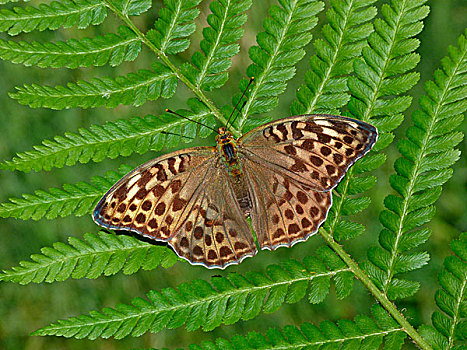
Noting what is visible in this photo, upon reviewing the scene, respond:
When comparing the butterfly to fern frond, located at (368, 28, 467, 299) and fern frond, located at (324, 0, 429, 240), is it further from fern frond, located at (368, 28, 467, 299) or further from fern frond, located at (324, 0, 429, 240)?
fern frond, located at (368, 28, 467, 299)

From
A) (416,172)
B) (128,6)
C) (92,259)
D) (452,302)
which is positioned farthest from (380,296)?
(128,6)

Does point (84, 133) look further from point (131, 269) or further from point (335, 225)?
point (335, 225)

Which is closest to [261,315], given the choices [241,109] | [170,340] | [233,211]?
[170,340]

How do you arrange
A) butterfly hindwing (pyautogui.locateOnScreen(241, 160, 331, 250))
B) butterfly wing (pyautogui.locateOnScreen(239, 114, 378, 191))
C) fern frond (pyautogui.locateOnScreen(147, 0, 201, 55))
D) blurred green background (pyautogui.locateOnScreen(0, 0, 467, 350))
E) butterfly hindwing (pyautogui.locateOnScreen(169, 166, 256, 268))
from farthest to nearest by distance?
blurred green background (pyautogui.locateOnScreen(0, 0, 467, 350)), fern frond (pyautogui.locateOnScreen(147, 0, 201, 55)), butterfly hindwing (pyautogui.locateOnScreen(169, 166, 256, 268)), butterfly hindwing (pyautogui.locateOnScreen(241, 160, 331, 250)), butterfly wing (pyautogui.locateOnScreen(239, 114, 378, 191))

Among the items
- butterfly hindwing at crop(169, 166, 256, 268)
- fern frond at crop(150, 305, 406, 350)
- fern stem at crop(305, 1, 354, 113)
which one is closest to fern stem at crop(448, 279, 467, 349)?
fern frond at crop(150, 305, 406, 350)

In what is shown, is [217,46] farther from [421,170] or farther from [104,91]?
[421,170]

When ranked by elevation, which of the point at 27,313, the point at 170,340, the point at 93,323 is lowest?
the point at 170,340
